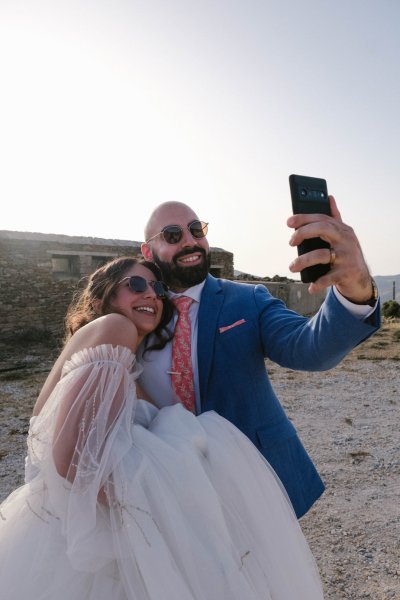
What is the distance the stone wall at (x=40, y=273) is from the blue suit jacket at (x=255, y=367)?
1091cm

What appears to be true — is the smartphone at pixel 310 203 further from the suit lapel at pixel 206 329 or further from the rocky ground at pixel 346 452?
the rocky ground at pixel 346 452

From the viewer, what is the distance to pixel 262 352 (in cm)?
206

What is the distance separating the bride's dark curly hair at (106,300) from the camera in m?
1.93

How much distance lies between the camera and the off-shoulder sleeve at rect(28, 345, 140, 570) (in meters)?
1.39

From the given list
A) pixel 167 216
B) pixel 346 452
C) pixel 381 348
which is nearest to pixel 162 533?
pixel 167 216

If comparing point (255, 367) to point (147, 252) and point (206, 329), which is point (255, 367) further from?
point (147, 252)

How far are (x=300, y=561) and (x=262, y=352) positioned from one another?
2.62 feet

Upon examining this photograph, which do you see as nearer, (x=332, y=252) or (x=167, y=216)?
(x=332, y=252)

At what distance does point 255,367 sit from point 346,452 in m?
3.76

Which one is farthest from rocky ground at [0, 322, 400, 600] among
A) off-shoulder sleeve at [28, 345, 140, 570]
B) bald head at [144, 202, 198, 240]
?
bald head at [144, 202, 198, 240]

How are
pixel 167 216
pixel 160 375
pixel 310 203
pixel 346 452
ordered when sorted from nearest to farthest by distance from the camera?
pixel 310 203 < pixel 160 375 < pixel 167 216 < pixel 346 452

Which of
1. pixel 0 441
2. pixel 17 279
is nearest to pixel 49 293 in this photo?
pixel 17 279

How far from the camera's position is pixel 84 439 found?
1447 mm

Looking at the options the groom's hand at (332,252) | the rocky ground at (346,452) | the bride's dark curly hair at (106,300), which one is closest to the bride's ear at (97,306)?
the bride's dark curly hair at (106,300)
